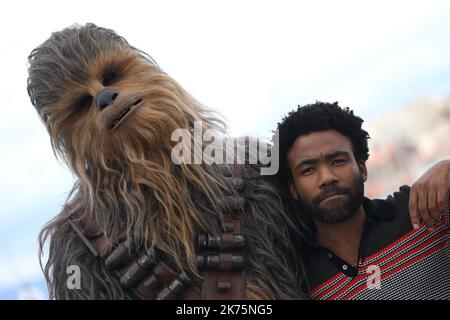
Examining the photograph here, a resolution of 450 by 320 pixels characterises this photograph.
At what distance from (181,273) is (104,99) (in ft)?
2.75

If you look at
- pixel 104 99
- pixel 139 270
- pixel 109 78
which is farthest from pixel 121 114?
pixel 139 270

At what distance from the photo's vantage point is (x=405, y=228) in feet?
10.2

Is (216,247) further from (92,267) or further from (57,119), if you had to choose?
(57,119)

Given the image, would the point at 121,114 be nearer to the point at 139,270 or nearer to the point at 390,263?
the point at 139,270

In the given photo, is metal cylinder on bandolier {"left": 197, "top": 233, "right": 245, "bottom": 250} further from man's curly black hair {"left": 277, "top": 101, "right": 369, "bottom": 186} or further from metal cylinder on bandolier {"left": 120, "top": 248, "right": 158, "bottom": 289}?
man's curly black hair {"left": 277, "top": 101, "right": 369, "bottom": 186}

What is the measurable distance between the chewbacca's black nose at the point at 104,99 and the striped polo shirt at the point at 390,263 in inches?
47.0

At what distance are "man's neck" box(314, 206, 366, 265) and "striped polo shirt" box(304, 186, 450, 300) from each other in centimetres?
3

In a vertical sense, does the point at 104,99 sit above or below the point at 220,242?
above

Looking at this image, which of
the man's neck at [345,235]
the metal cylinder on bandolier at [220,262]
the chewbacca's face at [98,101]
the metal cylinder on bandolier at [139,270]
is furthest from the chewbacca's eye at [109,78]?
the man's neck at [345,235]

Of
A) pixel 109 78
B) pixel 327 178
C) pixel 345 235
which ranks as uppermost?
pixel 109 78

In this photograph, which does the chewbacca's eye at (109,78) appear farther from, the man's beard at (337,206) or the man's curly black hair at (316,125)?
the man's beard at (337,206)

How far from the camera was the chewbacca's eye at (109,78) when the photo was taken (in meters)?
3.09

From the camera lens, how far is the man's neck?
3.21 meters

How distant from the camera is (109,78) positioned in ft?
10.2
